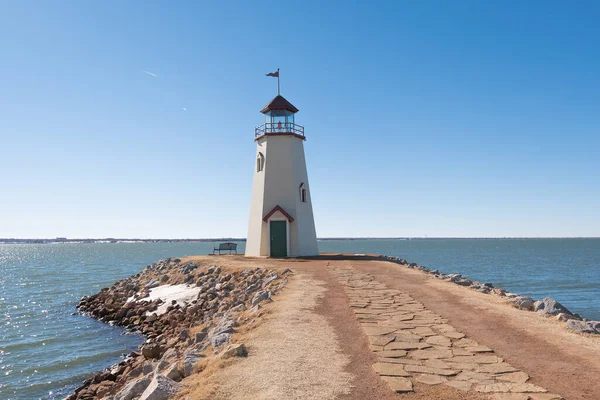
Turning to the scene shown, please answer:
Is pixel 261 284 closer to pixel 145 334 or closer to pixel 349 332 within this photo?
pixel 145 334

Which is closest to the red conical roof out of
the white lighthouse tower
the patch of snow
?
the white lighthouse tower

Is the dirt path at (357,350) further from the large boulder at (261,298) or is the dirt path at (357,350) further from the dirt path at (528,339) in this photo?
the large boulder at (261,298)

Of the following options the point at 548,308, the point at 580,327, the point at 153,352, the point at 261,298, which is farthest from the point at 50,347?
the point at 580,327

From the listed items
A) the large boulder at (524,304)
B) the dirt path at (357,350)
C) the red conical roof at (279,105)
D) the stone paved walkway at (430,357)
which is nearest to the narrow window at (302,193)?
the red conical roof at (279,105)

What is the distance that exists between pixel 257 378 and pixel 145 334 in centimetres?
1497

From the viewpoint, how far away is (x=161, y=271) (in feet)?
100

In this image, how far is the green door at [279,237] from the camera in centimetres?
2989

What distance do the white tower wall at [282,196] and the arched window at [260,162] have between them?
0.49ft

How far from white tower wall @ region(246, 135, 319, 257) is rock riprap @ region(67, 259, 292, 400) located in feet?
15.8

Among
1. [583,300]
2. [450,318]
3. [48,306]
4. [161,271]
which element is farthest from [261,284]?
[583,300]

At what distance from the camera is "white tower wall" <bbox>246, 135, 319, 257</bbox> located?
98.6 feet

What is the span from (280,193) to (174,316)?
12.4 meters

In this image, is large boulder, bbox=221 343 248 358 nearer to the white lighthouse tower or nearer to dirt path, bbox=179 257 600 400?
dirt path, bbox=179 257 600 400

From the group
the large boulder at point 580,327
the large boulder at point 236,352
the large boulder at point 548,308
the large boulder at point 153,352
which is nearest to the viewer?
the large boulder at point 236,352
